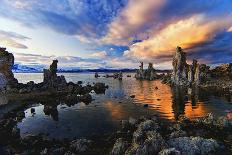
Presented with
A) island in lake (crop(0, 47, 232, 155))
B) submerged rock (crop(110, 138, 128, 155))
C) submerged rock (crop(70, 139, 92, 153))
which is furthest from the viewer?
submerged rock (crop(70, 139, 92, 153))

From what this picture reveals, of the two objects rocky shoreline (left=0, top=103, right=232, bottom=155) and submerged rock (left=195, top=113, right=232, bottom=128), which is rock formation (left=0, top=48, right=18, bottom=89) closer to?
rocky shoreline (left=0, top=103, right=232, bottom=155)

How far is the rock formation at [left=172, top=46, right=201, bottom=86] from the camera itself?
532ft

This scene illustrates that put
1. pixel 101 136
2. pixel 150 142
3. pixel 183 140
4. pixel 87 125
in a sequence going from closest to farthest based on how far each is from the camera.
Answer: pixel 150 142 < pixel 183 140 < pixel 101 136 < pixel 87 125

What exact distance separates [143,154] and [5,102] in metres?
60.6

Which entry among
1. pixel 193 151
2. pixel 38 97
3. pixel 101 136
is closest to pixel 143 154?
pixel 193 151

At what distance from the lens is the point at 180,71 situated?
178 metres

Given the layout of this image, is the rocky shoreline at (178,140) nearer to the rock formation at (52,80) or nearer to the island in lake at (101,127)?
the island in lake at (101,127)

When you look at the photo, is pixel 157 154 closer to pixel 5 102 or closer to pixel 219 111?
pixel 219 111

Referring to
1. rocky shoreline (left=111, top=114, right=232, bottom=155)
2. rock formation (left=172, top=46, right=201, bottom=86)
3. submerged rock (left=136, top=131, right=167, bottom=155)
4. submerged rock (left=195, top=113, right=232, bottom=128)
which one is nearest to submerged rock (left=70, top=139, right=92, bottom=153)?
rocky shoreline (left=111, top=114, right=232, bottom=155)

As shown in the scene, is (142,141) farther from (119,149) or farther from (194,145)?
(194,145)

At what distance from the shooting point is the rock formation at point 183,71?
532 ft

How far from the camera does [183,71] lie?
17738cm

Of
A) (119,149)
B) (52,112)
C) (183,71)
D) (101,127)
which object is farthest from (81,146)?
(183,71)

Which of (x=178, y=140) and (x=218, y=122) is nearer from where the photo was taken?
(x=178, y=140)
